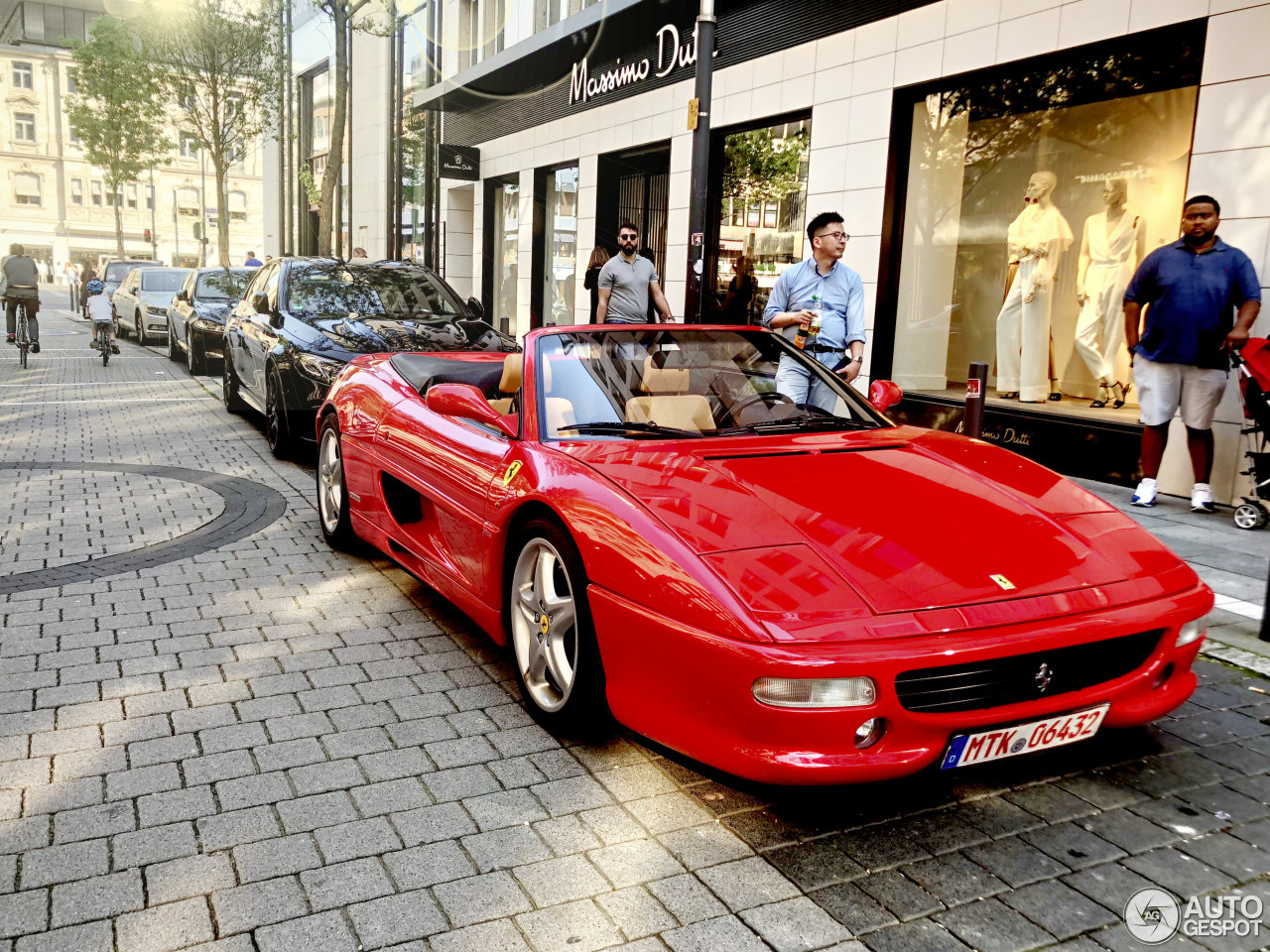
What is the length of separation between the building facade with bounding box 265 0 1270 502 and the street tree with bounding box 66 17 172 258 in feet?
85.6

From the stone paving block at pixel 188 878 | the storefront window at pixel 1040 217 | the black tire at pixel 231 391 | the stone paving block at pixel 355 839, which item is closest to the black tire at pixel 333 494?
the stone paving block at pixel 355 839

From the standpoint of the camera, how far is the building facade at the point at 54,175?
77.6 meters

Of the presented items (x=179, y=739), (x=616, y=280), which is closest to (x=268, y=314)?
(x=616, y=280)

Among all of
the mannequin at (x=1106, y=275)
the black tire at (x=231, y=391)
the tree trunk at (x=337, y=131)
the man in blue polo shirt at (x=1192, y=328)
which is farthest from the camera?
the tree trunk at (x=337, y=131)

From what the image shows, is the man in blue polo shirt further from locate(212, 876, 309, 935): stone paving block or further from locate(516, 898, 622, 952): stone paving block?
locate(212, 876, 309, 935): stone paving block

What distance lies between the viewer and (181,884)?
2586 millimetres

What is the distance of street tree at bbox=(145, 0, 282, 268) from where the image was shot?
3127cm

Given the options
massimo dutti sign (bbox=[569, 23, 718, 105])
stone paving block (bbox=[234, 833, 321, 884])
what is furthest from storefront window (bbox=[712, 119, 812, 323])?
stone paving block (bbox=[234, 833, 321, 884])

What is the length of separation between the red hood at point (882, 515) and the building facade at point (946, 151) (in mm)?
4767

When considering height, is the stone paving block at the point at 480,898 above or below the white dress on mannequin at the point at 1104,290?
below

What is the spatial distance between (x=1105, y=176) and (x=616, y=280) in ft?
15.2

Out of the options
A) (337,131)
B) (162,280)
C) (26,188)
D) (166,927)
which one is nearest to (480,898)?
(166,927)

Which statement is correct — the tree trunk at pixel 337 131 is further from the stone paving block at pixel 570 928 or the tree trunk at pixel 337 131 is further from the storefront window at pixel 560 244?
the stone paving block at pixel 570 928

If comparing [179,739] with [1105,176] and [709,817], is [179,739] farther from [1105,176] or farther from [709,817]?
[1105,176]
